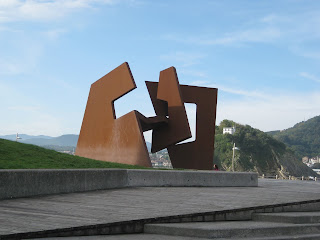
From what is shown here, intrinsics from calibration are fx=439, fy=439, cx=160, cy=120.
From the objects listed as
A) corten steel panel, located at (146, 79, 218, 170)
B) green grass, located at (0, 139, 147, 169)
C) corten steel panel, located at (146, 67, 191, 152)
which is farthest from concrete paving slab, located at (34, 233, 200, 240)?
corten steel panel, located at (146, 79, 218, 170)

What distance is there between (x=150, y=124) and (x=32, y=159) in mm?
7981

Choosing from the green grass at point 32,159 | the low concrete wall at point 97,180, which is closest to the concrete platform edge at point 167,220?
the low concrete wall at point 97,180

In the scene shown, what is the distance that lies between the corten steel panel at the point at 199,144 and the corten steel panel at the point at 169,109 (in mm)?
646

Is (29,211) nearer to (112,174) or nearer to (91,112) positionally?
(112,174)

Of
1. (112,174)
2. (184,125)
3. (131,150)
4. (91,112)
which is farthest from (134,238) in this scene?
(91,112)

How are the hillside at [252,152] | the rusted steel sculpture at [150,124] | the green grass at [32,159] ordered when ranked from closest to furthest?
the green grass at [32,159]
the rusted steel sculpture at [150,124]
the hillside at [252,152]

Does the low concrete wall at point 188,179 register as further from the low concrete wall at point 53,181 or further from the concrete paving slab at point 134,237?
the concrete paving slab at point 134,237

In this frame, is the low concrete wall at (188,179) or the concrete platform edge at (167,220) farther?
the low concrete wall at (188,179)

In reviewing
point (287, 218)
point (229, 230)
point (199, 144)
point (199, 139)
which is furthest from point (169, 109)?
point (229, 230)

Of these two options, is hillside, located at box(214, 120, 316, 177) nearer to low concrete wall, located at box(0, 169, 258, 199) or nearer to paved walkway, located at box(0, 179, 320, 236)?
low concrete wall, located at box(0, 169, 258, 199)

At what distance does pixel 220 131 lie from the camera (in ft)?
396

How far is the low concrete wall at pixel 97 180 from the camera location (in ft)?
26.1

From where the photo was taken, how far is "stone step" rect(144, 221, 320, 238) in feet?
18.2

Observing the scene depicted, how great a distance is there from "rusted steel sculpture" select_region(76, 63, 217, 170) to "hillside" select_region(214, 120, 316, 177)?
91.5m
